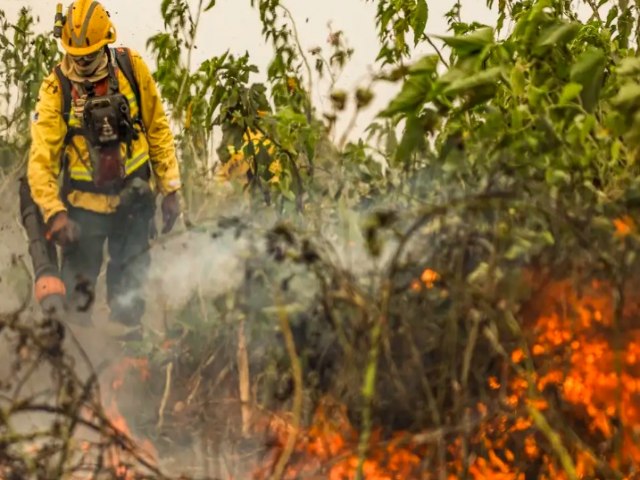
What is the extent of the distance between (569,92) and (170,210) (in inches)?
45.3

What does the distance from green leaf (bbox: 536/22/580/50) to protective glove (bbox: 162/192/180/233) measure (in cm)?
107

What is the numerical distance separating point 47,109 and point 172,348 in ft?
2.02

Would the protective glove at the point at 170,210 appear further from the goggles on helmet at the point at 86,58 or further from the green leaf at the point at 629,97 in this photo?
the green leaf at the point at 629,97

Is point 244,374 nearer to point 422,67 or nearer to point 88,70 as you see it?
point 422,67

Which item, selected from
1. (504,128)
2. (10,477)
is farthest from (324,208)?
(10,477)

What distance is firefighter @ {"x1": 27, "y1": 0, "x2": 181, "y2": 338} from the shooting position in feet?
8.41

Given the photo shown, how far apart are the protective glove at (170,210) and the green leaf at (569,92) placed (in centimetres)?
111

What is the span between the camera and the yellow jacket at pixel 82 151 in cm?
258

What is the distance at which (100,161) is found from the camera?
2.62 meters

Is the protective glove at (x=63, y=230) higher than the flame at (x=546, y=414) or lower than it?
higher

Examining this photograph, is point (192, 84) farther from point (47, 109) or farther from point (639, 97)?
point (639, 97)

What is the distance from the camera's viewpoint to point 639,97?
1.69 meters

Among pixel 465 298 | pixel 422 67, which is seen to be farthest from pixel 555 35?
pixel 465 298

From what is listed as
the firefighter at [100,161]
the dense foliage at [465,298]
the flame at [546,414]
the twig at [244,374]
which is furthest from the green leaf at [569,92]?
the firefighter at [100,161]
